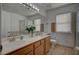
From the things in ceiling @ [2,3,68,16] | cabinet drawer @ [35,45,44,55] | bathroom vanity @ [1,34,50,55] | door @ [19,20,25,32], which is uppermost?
ceiling @ [2,3,68,16]

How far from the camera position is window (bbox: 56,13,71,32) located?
4.90 feet

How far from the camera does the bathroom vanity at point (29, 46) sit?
1267 mm

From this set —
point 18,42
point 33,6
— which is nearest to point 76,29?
point 33,6

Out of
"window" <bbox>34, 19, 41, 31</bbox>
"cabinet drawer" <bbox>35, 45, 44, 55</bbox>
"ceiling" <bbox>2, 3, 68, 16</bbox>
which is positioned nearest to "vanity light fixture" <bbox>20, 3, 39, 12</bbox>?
"ceiling" <bbox>2, 3, 68, 16</bbox>

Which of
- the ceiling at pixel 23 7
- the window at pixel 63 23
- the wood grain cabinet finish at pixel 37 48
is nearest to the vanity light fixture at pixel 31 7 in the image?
→ the ceiling at pixel 23 7

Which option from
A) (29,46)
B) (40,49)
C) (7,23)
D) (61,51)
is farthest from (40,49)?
(7,23)

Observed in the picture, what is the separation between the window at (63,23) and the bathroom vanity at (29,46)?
25cm

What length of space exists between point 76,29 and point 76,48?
1.03ft

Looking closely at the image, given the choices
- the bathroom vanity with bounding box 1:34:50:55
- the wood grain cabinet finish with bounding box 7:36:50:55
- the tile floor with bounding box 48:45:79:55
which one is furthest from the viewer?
the tile floor with bounding box 48:45:79:55

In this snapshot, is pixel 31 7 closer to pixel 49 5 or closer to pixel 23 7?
pixel 23 7

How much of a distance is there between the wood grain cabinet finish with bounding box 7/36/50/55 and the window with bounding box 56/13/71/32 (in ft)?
0.91

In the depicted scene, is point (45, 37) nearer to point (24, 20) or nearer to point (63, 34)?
point (63, 34)

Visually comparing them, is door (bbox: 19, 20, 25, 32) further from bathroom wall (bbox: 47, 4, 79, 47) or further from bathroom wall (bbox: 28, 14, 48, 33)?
bathroom wall (bbox: 47, 4, 79, 47)

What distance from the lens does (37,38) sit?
1563mm
